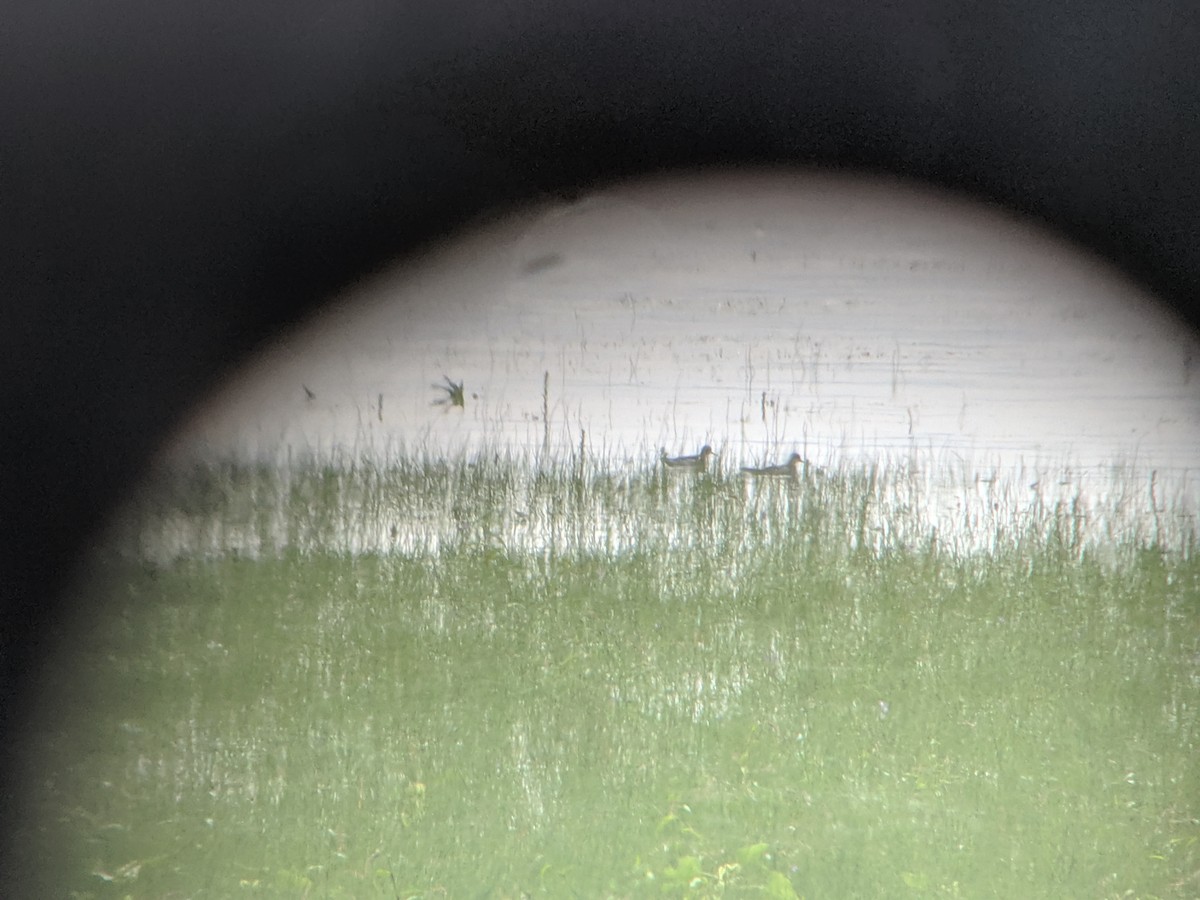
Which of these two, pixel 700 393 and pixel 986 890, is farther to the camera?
pixel 700 393

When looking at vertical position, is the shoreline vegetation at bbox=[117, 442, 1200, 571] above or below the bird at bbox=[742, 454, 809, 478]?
below

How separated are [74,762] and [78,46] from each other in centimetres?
153

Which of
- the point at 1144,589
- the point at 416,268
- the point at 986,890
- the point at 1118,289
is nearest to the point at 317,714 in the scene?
the point at 416,268

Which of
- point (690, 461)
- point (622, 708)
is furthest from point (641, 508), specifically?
point (622, 708)

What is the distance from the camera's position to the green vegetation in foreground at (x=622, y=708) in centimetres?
169

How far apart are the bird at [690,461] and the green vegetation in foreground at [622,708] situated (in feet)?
0.16

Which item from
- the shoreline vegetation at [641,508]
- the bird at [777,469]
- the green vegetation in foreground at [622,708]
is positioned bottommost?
the green vegetation in foreground at [622,708]

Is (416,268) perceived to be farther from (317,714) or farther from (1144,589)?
(1144,589)

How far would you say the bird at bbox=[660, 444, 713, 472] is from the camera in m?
1.77

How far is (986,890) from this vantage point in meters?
1.67

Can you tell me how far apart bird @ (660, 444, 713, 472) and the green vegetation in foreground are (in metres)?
0.05

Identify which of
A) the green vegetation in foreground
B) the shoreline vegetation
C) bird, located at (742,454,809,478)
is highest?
bird, located at (742,454,809,478)

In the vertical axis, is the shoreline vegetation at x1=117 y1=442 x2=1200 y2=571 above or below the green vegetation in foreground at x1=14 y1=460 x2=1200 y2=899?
above

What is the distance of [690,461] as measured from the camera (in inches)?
69.8
